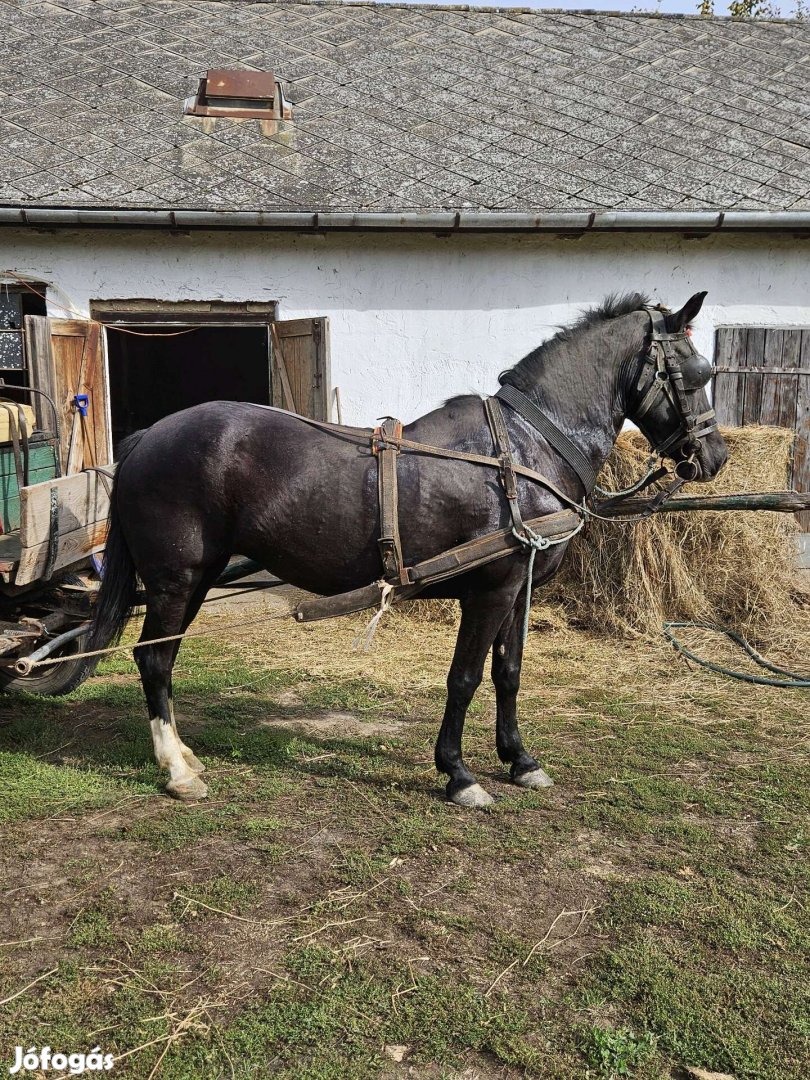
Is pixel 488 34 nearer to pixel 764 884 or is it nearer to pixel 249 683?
pixel 249 683

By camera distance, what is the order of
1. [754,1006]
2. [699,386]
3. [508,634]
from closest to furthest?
[754,1006], [699,386], [508,634]

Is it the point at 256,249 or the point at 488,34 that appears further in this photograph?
the point at 488,34

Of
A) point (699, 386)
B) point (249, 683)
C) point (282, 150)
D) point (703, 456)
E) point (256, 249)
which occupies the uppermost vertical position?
point (282, 150)

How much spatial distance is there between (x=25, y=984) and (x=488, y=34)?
34.7 ft

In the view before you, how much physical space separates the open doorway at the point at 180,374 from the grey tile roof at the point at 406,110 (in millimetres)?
4281

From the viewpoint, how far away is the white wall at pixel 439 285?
6.86 meters

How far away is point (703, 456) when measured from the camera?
3.74m

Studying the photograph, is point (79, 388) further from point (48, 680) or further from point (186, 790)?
point (186, 790)

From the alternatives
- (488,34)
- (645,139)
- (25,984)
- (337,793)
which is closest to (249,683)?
(337,793)

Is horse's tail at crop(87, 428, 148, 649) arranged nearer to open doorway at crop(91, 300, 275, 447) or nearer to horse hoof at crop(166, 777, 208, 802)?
horse hoof at crop(166, 777, 208, 802)

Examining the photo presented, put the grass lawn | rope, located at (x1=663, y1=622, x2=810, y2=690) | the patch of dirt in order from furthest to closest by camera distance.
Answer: the patch of dirt → rope, located at (x1=663, y1=622, x2=810, y2=690) → the grass lawn

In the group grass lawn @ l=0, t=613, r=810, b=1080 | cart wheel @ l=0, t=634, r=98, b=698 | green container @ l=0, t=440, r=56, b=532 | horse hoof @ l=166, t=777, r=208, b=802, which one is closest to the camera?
grass lawn @ l=0, t=613, r=810, b=1080

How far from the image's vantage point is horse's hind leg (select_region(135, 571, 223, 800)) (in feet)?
12.2

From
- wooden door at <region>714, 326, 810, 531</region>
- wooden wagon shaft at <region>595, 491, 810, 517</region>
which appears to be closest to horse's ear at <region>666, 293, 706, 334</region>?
wooden wagon shaft at <region>595, 491, 810, 517</region>
